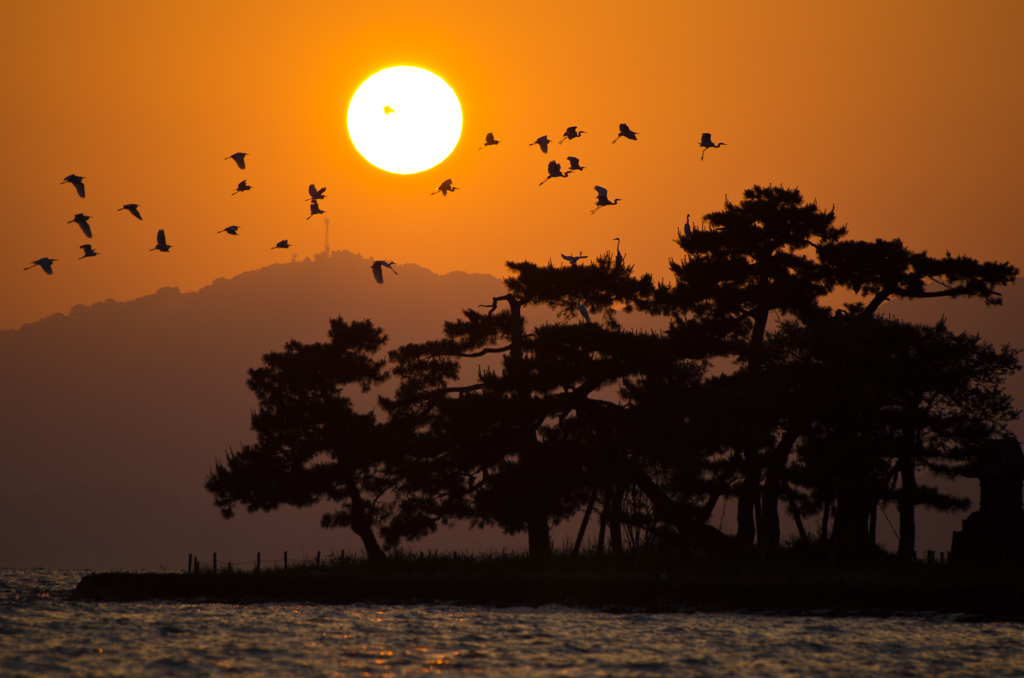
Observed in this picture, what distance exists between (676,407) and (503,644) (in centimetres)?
1399

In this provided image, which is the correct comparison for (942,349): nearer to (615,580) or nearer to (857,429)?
(857,429)

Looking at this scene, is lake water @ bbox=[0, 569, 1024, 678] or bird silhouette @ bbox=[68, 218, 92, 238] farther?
bird silhouette @ bbox=[68, 218, 92, 238]

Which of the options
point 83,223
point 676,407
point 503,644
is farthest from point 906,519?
point 83,223

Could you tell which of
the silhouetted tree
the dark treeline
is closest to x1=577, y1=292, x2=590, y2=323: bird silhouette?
the dark treeline

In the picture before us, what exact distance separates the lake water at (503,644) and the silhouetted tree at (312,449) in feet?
37.7

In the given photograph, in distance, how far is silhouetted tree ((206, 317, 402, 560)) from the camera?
40.1 m

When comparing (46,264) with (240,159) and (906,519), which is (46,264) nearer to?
(240,159)

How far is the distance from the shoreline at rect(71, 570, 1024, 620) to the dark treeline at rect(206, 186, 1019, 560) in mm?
3706

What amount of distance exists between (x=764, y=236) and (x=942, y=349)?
931 centimetres

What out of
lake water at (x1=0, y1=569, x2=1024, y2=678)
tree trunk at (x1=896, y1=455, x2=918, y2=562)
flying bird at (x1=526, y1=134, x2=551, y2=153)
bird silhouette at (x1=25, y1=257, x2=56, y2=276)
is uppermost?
flying bird at (x1=526, y1=134, x2=551, y2=153)

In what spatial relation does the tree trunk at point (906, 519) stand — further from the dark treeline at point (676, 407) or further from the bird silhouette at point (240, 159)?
the bird silhouette at point (240, 159)

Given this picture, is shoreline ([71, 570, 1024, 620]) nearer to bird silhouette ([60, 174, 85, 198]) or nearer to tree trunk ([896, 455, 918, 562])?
tree trunk ([896, 455, 918, 562])

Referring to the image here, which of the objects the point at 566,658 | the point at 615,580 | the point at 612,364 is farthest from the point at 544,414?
the point at 566,658

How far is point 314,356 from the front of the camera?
41.3 m
